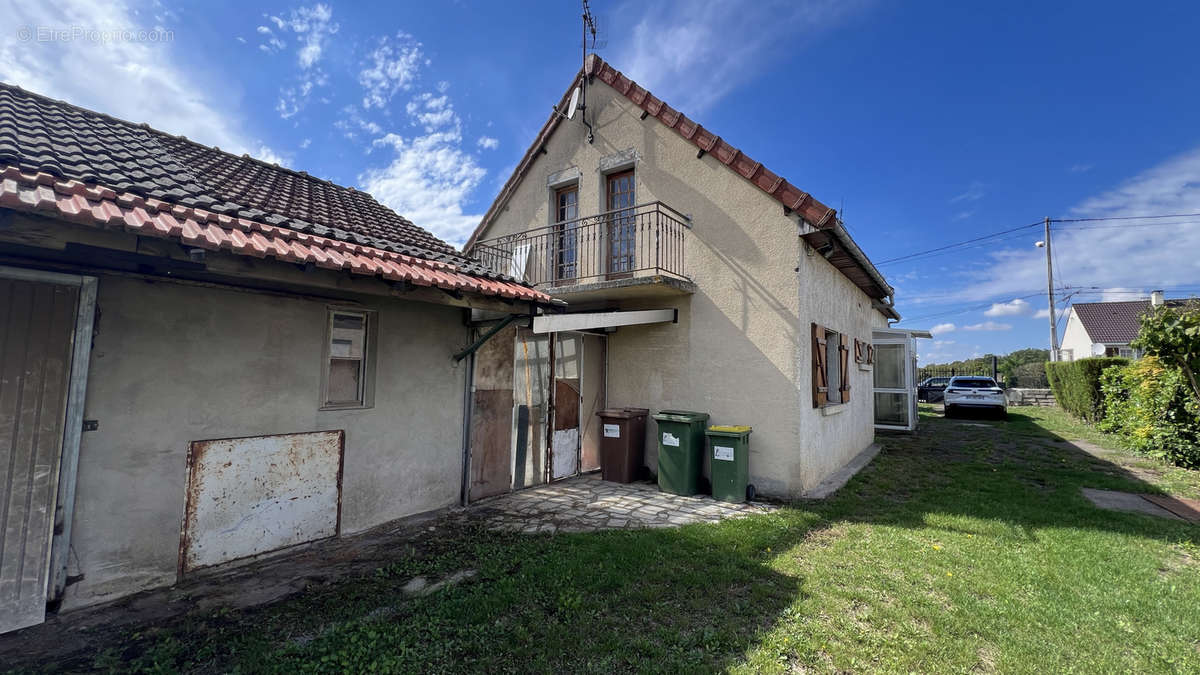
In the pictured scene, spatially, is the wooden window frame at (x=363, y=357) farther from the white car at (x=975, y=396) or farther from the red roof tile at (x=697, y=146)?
the white car at (x=975, y=396)

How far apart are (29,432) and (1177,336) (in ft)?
49.6

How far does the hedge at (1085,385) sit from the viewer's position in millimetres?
14180

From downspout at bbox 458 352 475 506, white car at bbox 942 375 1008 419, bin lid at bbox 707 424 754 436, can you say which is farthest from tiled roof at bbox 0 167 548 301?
white car at bbox 942 375 1008 419

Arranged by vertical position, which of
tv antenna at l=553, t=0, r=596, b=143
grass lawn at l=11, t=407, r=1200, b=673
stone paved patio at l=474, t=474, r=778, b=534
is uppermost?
tv antenna at l=553, t=0, r=596, b=143

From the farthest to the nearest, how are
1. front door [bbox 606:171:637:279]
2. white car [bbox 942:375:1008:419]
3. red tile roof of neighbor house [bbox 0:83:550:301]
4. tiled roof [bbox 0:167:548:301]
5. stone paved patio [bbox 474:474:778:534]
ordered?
white car [bbox 942:375:1008:419]
front door [bbox 606:171:637:279]
stone paved patio [bbox 474:474:778:534]
red tile roof of neighbor house [bbox 0:83:550:301]
tiled roof [bbox 0:167:548:301]

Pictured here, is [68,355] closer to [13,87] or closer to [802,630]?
[13,87]

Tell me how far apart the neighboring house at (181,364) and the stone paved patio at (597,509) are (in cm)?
112

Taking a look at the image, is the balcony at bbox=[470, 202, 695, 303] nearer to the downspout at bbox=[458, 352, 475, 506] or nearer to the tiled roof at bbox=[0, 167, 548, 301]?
the downspout at bbox=[458, 352, 475, 506]

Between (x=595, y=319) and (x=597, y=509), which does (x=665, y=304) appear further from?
(x=597, y=509)

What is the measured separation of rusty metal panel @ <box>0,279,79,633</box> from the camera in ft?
10.3

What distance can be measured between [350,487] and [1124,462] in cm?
1401

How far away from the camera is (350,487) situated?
16.4ft

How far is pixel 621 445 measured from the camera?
7.68 metres

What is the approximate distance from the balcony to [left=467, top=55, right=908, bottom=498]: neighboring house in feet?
0.12
